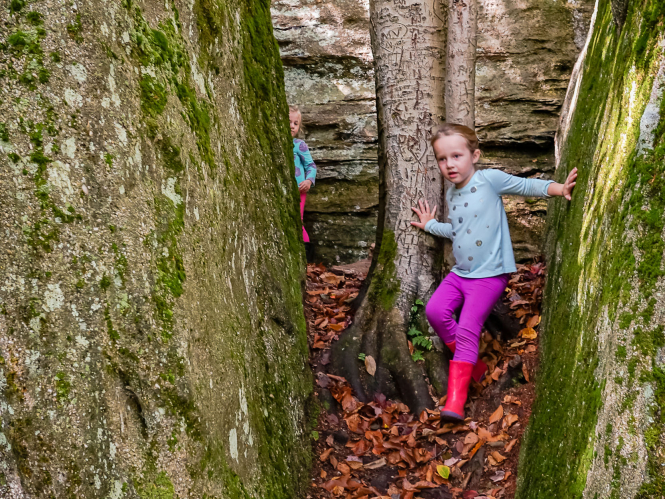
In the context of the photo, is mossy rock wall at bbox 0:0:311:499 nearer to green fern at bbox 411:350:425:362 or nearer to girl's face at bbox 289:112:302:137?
green fern at bbox 411:350:425:362

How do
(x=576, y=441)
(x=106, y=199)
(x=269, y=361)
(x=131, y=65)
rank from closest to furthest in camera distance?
(x=106, y=199), (x=131, y=65), (x=576, y=441), (x=269, y=361)

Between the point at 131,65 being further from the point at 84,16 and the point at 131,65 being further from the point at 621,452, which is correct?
the point at 621,452

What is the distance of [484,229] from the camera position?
14.0 ft

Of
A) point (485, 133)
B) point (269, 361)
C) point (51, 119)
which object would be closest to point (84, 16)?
point (51, 119)

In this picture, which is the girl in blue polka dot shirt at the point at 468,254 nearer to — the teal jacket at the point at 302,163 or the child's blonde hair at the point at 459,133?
the child's blonde hair at the point at 459,133

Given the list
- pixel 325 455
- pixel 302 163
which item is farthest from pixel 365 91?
pixel 325 455

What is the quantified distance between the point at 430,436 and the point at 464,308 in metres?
0.96

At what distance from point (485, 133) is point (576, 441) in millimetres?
6195

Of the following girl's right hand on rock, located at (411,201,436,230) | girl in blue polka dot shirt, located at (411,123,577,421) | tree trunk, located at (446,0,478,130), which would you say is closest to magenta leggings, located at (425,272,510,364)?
girl in blue polka dot shirt, located at (411,123,577,421)

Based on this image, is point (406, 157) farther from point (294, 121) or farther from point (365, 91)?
point (365, 91)

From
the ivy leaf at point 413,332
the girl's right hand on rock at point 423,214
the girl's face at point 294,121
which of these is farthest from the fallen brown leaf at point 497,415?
the girl's face at point 294,121

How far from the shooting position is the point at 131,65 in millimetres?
2227

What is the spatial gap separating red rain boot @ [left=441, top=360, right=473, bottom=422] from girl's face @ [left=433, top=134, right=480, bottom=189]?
138 centimetres

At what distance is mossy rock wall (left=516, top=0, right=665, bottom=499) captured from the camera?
187 cm
